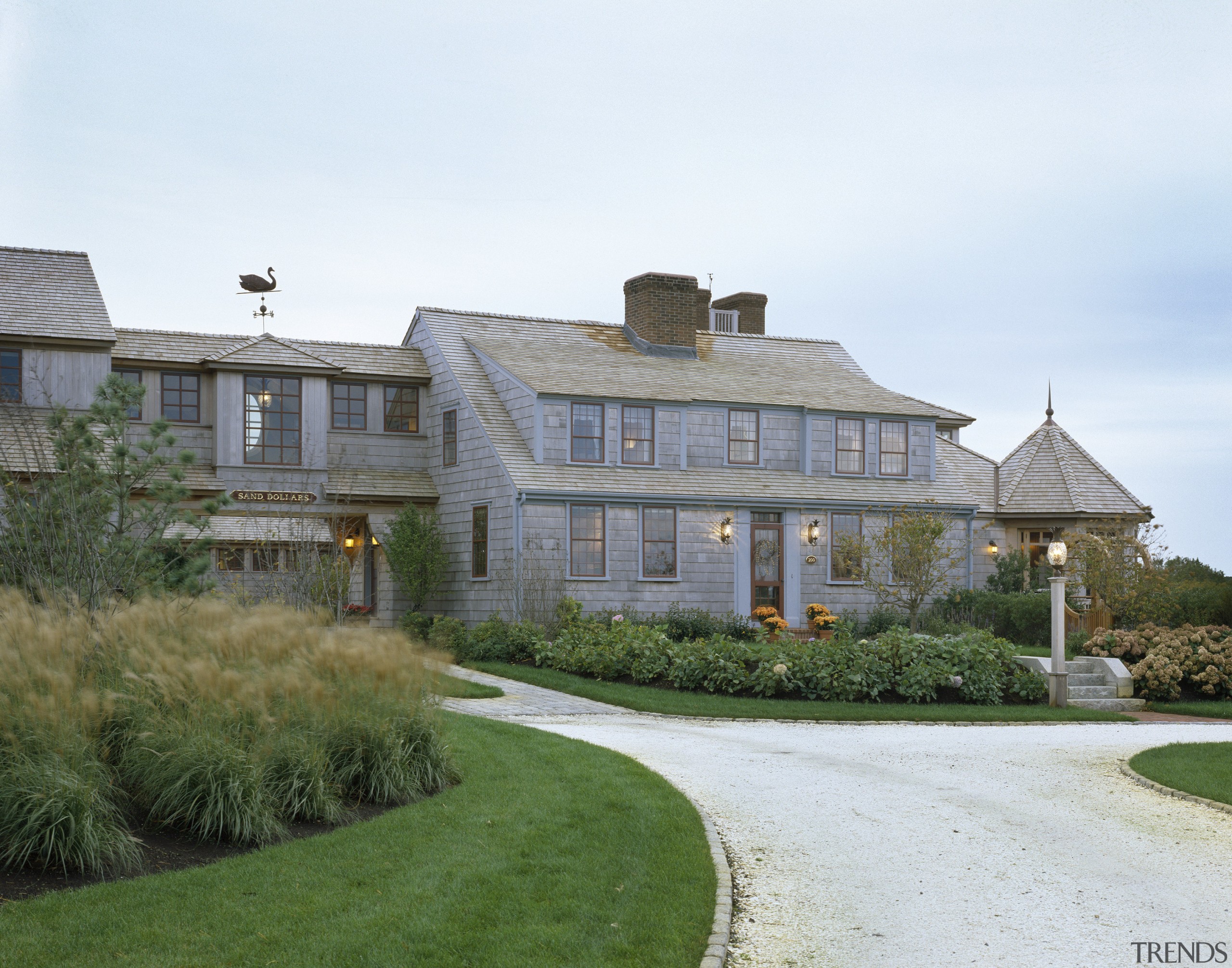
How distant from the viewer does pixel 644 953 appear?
18.2 ft

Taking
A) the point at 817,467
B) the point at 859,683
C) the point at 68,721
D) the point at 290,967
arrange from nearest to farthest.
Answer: the point at 290,967 → the point at 68,721 → the point at 859,683 → the point at 817,467

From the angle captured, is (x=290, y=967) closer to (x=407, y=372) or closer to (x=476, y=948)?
(x=476, y=948)

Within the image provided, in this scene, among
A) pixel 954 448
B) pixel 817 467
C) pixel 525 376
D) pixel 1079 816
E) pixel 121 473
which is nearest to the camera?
pixel 1079 816

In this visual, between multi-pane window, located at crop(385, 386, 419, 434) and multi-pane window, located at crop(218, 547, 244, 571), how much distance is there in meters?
5.05

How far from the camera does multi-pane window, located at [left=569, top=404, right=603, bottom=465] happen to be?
2548 cm

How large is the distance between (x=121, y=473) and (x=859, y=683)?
10.5 meters

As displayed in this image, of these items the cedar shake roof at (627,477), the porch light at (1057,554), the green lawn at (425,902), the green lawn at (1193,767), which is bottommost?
the green lawn at (1193,767)

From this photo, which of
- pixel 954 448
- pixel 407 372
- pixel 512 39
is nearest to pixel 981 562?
pixel 954 448

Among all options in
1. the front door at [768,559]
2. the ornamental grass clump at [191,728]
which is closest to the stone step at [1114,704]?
the front door at [768,559]

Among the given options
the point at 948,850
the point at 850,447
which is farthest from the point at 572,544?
the point at 948,850

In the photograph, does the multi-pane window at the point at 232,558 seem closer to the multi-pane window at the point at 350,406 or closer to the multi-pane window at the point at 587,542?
the multi-pane window at the point at 350,406

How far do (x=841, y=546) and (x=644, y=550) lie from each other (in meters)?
4.65

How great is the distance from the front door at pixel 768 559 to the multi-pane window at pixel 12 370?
52.5 feet

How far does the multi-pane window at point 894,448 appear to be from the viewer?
95.0 feet
